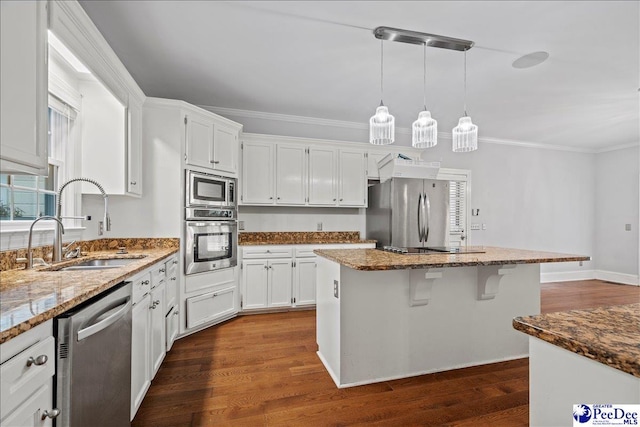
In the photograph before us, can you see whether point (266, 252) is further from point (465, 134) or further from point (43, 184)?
point (465, 134)

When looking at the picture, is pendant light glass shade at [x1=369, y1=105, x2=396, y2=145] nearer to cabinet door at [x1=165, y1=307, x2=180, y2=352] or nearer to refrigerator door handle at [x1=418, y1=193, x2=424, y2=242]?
refrigerator door handle at [x1=418, y1=193, x2=424, y2=242]

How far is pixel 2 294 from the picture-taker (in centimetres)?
124

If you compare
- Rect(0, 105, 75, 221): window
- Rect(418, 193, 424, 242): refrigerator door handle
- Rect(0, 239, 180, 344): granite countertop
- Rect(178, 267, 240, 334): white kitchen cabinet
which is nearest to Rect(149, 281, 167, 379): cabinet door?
Rect(0, 239, 180, 344): granite countertop

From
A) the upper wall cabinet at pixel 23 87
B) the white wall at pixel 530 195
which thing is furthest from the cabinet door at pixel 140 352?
the white wall at pixel 530 195

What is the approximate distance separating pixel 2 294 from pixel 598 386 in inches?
77.1

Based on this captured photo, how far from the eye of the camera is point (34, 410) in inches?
38.2

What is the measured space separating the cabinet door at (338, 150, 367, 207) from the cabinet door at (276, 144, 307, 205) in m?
0.56

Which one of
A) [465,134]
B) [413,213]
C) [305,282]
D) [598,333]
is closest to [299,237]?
[305,282]

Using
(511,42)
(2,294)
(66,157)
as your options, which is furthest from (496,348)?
(66,157)

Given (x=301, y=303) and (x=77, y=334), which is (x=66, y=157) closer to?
(x=77, y=334)

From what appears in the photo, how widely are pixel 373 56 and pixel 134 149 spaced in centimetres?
239

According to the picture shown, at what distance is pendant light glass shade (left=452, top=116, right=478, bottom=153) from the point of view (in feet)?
9.09

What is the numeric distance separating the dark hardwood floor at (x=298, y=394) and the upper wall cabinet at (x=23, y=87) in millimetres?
1580

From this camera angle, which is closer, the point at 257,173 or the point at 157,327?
the point at 157,327
